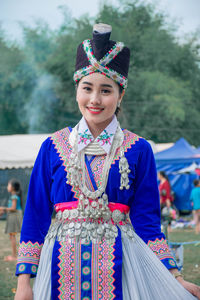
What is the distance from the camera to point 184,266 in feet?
24.6

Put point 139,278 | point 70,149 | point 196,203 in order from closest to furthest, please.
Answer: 1. point 139,278
2. point 70,149
3. point 196,203

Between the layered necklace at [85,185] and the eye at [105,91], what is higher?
the eye at [105,91]

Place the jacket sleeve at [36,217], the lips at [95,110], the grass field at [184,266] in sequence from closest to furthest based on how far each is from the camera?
the jacket sleeve at [36,217] < the lips at [95,110] < the grass field at [184,266]

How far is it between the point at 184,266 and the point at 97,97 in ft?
19.5

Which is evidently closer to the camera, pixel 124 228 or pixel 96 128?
pixel 124 228

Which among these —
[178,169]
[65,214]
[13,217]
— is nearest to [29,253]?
[65,214]

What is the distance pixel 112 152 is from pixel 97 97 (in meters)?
0.27

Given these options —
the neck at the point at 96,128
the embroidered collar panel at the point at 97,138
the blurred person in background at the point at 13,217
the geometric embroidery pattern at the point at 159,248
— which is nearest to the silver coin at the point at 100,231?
the geometric embroidery pattern at the point at 159,248

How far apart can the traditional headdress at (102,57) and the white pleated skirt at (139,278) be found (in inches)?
31.1

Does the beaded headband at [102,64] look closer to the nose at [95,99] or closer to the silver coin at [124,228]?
the nose at [95,99]

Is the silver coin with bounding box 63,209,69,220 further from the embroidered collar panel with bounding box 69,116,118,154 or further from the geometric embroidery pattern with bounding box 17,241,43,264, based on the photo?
the embroidered collar panel with bounding box 69,116,118,154

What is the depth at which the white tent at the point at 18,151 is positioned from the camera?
14188mm

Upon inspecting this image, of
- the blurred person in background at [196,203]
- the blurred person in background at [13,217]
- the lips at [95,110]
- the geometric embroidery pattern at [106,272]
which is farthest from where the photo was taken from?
the blurred person in background at [196,203]

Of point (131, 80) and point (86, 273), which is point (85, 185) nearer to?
point (86, 273)
